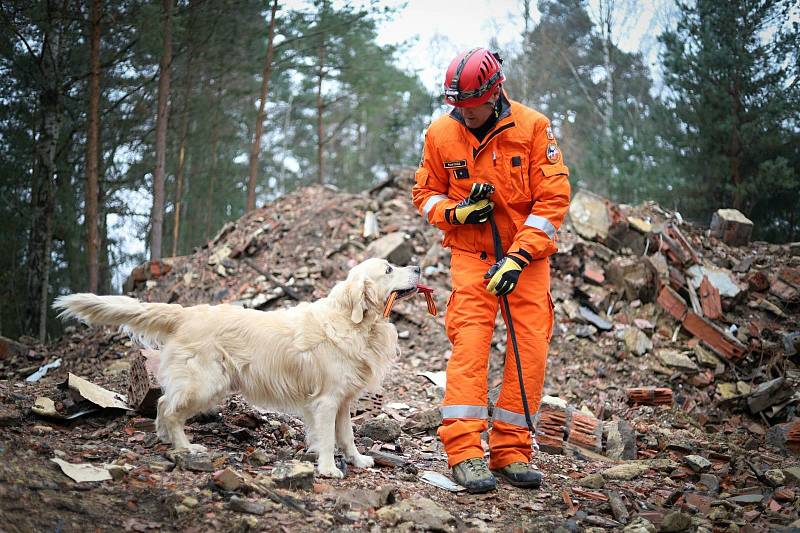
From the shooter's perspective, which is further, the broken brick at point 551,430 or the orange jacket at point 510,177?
the broken brick at point 551,430

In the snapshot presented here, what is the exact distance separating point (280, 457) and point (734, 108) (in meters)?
12.7

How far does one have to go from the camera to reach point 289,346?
4.44m

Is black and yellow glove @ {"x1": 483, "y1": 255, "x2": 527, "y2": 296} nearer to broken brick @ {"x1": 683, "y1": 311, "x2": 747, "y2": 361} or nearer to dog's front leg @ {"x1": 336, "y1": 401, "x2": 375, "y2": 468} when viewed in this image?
dog's front leg @ {"x1": 336, "y1": 401, "x2": 375, "y2": 468}

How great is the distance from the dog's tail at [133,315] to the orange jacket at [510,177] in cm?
194

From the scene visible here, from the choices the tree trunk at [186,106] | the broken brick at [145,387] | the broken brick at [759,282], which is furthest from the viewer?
the tree trunk at [186,106]

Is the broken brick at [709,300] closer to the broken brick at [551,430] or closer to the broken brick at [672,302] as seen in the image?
the broken brick at [672,302]

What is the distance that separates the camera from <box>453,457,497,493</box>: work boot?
13.1 feet

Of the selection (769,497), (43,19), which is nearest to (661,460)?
(769,497)

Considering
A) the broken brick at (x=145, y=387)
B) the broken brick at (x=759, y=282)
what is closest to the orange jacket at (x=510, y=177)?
the broken brick at (x=145, y=387)

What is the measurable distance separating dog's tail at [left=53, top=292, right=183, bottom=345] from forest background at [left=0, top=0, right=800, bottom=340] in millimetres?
7880

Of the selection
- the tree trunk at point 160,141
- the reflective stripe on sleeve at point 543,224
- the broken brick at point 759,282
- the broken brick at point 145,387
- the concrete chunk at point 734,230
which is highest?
the tree trunk at point 160,141

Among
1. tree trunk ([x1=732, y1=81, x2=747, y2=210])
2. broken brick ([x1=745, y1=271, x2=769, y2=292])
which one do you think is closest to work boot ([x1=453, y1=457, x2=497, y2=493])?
broken brick ([x1=745, y1=271, x2=769, y2=292])

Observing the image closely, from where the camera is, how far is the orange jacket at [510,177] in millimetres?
4254

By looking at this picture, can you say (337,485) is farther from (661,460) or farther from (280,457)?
(661,460)
